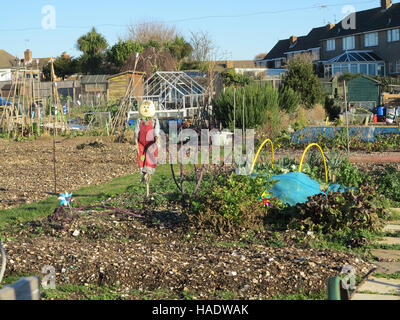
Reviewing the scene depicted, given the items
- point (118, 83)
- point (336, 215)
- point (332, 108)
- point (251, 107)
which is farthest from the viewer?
point (118, 83)

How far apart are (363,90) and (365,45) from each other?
2386cm

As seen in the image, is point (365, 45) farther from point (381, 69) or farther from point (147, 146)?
point (147, 146)

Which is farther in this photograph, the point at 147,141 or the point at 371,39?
the point at 371,39

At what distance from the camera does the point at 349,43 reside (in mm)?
54031

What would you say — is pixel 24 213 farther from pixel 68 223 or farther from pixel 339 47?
pixel 339 47

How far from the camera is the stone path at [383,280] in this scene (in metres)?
4.42

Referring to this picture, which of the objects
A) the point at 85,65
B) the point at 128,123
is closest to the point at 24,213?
the point at 128,123

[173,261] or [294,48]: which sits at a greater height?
[294,48]

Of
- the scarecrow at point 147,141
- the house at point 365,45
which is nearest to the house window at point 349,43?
the house at point 365,45

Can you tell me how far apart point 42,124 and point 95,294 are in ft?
54.6

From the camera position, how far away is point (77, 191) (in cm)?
952

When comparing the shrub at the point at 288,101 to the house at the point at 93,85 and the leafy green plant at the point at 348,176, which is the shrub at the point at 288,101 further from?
the house at the point at 93,85

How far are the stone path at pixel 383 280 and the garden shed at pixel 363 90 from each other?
25491mm

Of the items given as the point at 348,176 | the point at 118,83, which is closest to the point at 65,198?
the point at 348,176
